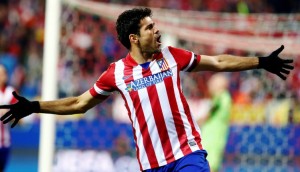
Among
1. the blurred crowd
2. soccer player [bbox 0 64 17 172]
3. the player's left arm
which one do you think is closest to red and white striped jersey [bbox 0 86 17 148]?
soccer player [bbox 0 64 17 172]

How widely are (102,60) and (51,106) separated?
18.8 ft

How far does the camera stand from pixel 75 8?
379 inches

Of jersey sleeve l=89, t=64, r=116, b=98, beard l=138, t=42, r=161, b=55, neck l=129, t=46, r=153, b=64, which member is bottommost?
jersey sleeve l=89, t=64, r=116, b=98

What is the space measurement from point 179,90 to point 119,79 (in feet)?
1.35

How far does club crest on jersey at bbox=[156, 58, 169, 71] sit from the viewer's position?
533cm

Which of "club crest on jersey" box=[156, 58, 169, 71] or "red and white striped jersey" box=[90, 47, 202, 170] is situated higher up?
"club crest on jersey" box=[156, 58, 169, 71]

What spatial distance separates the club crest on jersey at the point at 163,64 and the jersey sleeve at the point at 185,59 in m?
0.09

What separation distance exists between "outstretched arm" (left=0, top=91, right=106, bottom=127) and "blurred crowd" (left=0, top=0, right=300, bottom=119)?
431 cm

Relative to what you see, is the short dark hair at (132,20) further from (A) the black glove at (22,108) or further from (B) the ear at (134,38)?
(A) the black glove at (22,108)

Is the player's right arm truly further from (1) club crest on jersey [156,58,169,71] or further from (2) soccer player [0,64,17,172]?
(2) soccer player [0,64,17,172]

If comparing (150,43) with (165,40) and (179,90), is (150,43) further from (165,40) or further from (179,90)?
(165,40)

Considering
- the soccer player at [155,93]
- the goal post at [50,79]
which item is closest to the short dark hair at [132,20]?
the soccer player at [155,93]

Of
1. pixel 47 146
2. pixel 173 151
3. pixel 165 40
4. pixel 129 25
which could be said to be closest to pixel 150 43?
pixel 129 25

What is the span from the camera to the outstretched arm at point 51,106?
217 inches
